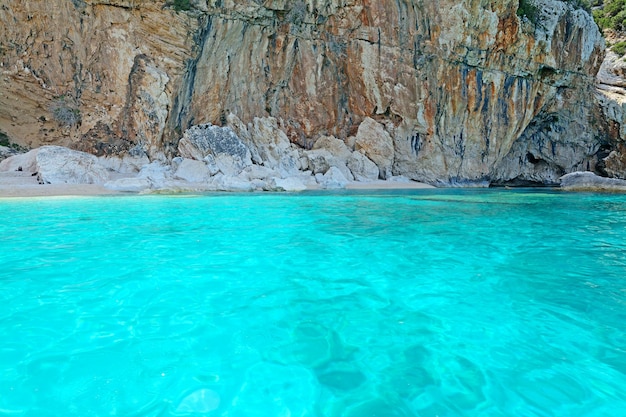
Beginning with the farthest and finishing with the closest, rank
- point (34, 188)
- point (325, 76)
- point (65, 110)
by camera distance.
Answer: point (325, 76) < point (65, 110) < point (34, 188)

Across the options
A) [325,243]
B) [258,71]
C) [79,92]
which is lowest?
[325,243]

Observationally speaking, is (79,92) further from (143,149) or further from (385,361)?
(385,361)

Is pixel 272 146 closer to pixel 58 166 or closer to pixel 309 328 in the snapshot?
pixel 58 166

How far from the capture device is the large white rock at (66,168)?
14250mm

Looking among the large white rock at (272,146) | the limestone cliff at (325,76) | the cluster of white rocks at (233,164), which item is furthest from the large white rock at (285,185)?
the limestone cliff at (325,76)

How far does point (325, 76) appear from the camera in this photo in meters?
22.1

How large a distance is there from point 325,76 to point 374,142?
4.99 m

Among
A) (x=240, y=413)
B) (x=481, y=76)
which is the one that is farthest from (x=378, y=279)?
(x=481, y=76)

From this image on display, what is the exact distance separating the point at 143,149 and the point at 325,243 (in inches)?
611

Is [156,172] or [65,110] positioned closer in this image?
[156,172]

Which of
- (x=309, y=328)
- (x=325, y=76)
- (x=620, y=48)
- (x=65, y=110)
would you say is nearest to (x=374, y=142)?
(x=325, y=76)

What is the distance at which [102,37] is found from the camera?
17.1m

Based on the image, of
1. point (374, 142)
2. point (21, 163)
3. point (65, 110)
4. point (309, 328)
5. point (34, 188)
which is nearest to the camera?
point (309, 328)

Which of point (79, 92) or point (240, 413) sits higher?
point (79, 92)
